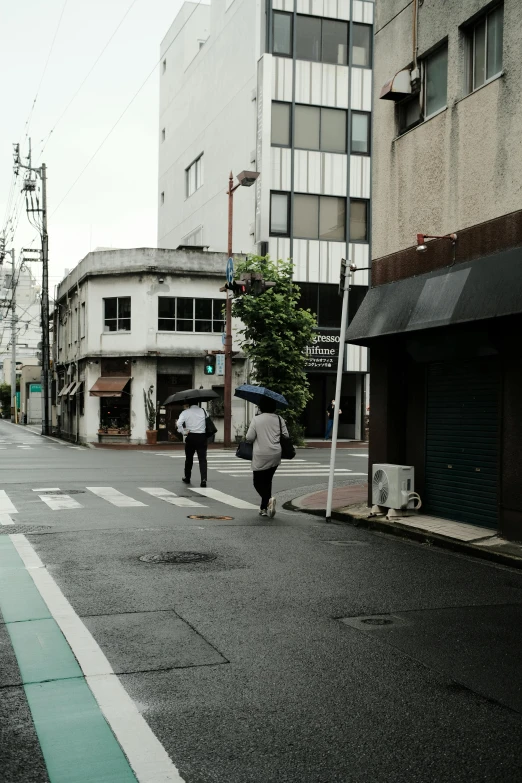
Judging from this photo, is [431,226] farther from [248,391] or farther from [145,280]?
[145,280]

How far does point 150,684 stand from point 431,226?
8.53 metres

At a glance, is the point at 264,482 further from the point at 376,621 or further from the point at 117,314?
the point at 117,314

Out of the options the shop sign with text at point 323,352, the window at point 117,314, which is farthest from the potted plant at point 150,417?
the shop sign with text at point 323,352

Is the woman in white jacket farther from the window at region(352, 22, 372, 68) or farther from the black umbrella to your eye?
the window at region(352, 22, 372, 68)

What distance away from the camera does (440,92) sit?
38.5 ft

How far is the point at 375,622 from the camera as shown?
6.15m

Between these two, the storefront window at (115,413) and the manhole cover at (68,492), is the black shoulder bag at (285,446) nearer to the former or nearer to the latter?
the manhole cover at (68,492)

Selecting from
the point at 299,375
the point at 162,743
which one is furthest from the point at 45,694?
the point at 299,375

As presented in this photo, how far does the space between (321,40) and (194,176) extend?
11726 mm

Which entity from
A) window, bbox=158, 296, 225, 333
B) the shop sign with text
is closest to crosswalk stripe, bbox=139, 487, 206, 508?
window, bbox=158, 296, 225, 333

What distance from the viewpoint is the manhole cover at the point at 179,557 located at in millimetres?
8469

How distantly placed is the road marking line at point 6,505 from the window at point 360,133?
30.5 metres

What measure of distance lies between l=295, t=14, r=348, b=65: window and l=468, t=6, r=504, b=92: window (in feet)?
101

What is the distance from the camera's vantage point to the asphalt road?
3.75 meters
